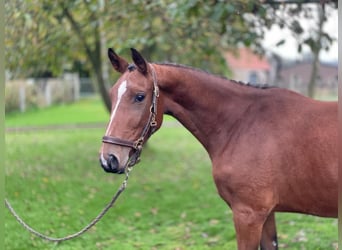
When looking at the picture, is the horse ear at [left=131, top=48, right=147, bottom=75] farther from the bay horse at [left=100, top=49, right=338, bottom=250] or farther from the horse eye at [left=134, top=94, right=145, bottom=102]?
the horse eye at [left=134, top=94, right=145, bottom=102]

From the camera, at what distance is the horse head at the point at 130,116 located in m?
3.01

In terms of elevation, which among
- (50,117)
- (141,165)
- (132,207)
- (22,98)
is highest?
(132,207)

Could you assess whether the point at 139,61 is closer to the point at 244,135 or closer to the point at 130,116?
the point at 130,116

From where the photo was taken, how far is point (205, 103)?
3451 mm

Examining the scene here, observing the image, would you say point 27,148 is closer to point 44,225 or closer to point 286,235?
point 44,225

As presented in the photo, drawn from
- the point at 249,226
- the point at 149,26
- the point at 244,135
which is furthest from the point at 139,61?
the point at 149,26

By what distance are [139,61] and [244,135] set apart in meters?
0.92

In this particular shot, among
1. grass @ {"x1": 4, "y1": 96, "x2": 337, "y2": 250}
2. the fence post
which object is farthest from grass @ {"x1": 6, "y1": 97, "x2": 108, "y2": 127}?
grass @ {"x1": 4, "y1": 96, "x2": 337, "y2": 250}

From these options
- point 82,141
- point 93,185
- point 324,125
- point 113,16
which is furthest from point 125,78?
point 82,141

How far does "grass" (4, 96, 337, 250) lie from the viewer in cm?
528

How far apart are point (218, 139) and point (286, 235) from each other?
8.33 feet

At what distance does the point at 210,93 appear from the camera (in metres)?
3.46

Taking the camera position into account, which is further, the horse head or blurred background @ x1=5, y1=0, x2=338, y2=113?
blurred background @ x1=5, y1=0, x2=338, y2=113

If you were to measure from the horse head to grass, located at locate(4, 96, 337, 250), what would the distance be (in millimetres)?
2336
